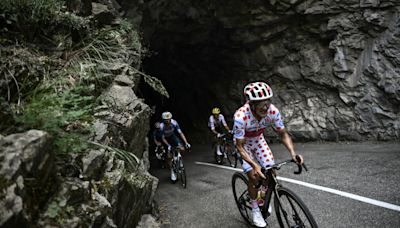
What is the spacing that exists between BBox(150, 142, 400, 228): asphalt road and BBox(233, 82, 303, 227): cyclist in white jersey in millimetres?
831

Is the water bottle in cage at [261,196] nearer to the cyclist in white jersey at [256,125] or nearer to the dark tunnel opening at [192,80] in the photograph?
the cyclist in white jersey at [256,125]

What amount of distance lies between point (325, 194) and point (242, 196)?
1.75 m

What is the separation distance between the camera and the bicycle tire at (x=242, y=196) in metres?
4.86

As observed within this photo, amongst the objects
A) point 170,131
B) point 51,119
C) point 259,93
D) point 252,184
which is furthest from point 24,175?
point 170,131

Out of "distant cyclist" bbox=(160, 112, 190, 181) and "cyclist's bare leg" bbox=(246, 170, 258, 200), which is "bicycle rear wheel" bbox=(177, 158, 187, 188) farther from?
"cyclist's bare leg" bbox=(246, 170, 258, 200)

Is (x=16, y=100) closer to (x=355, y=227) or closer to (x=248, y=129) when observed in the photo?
(x=248, y=129)

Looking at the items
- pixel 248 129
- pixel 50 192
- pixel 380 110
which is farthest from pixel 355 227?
pixel 380 110

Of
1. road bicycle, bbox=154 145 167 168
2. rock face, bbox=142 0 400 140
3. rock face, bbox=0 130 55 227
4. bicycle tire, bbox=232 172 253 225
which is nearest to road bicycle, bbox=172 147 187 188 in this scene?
road bicycle, bbox=154 145 167 168

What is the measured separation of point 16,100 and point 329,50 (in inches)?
495

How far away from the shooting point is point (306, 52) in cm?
1364

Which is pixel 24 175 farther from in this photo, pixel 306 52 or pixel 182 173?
pixel 306 52

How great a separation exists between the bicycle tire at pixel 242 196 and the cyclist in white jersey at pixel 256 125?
1.11 ft

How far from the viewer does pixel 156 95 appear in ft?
90.7

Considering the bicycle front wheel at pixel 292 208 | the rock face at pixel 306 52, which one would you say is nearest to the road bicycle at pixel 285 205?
the bicycle front wheel at pixel 292 208
